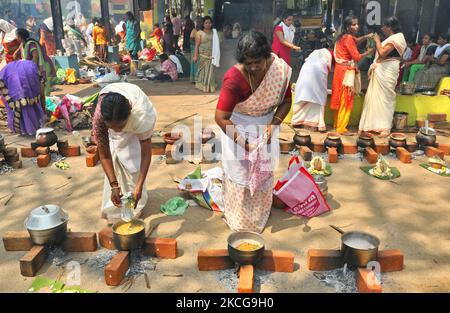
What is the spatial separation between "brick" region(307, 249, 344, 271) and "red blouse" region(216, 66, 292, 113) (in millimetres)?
1294

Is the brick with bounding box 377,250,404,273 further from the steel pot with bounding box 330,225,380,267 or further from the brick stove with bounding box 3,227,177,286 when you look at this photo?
the brick stove with bounding box 3,227,177,286

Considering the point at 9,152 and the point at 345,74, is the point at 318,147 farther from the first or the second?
the point at 9,152

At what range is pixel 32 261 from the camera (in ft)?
9.76

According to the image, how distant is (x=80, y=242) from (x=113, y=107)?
1186mm

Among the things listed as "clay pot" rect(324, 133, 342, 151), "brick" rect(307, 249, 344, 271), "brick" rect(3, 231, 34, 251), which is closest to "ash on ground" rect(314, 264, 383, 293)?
"brick" rect(307, 249, 344, 271)

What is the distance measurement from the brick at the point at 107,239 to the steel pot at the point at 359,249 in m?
1.85

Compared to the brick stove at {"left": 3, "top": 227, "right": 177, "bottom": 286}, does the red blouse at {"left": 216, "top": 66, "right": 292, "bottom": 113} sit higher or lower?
higher

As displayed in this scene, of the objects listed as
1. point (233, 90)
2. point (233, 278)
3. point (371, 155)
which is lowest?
point (233, 278)

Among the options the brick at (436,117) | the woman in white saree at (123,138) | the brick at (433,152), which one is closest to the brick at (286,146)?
the brick at (433,152)

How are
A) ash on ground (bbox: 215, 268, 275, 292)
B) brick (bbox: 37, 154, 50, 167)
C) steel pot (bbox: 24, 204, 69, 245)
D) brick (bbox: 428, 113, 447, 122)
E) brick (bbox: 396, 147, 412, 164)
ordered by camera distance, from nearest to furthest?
1. ash on ground (bbox: 215, 268, 275, 292)
2. steel pot (bbox: 24, 204, 69, 245)
3. brick (bbox: 37, 154, 50, 167)
4. brick (bbox: 396, 147, 412, 164)
5. brick (bbox: 428, 113, 447, 122)

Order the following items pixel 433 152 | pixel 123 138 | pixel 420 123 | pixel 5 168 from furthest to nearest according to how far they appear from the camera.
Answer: pixel 420 123 < pixel 433 152 < pixel 5 168 < pixel 123 138

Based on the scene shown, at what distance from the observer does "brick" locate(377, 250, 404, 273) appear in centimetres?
298

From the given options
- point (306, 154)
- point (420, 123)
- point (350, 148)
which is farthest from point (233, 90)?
point (420, 123)
